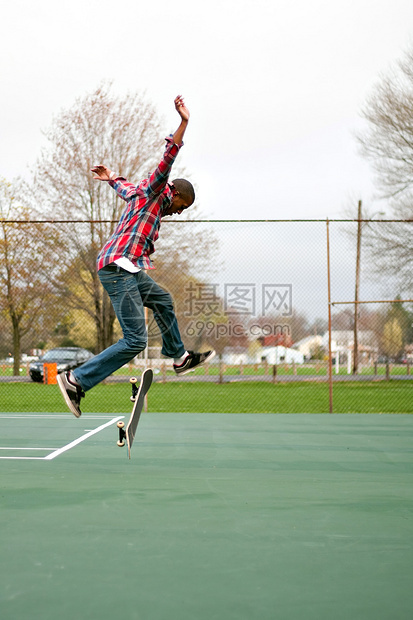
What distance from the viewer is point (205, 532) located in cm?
272

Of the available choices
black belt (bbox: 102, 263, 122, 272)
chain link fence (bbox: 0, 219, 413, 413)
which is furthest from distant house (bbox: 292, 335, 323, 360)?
black belt (bbox: 102, 263, 122, 272)

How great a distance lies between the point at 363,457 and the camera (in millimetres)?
5141

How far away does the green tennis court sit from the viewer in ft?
6.32

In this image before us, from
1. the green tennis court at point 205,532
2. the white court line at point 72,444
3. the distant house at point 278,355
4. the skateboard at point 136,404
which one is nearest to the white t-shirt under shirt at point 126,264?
the skateboard at point 136,404

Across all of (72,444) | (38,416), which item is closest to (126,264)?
(72,444)

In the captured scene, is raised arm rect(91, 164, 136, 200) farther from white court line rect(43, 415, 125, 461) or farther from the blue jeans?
white court line rect(43, 415, 125, 461)

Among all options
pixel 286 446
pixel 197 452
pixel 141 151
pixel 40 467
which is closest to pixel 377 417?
pixel 286 446

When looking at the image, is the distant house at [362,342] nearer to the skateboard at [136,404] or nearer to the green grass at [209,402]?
the green grass at [209,402]

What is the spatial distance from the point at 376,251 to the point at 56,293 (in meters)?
9.20

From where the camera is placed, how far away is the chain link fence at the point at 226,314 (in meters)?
11.2

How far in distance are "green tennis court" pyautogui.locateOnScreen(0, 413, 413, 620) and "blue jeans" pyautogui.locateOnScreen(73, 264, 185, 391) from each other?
0.73 metres

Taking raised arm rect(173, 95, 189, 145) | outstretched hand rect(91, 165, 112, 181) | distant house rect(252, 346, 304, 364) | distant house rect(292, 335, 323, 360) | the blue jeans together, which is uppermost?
raised arm rect(173, 95, 189, 145)

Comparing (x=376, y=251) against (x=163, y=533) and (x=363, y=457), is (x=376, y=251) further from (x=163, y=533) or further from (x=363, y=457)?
(x=163, y=533)

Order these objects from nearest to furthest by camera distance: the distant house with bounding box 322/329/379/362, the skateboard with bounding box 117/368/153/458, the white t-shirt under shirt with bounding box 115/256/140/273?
the white t-shirt under shirt with bounding box 115/256/140/273 → the skateboard with bounding box 117/368/153/458 → the distant house with bounding box 322/329/379/362
